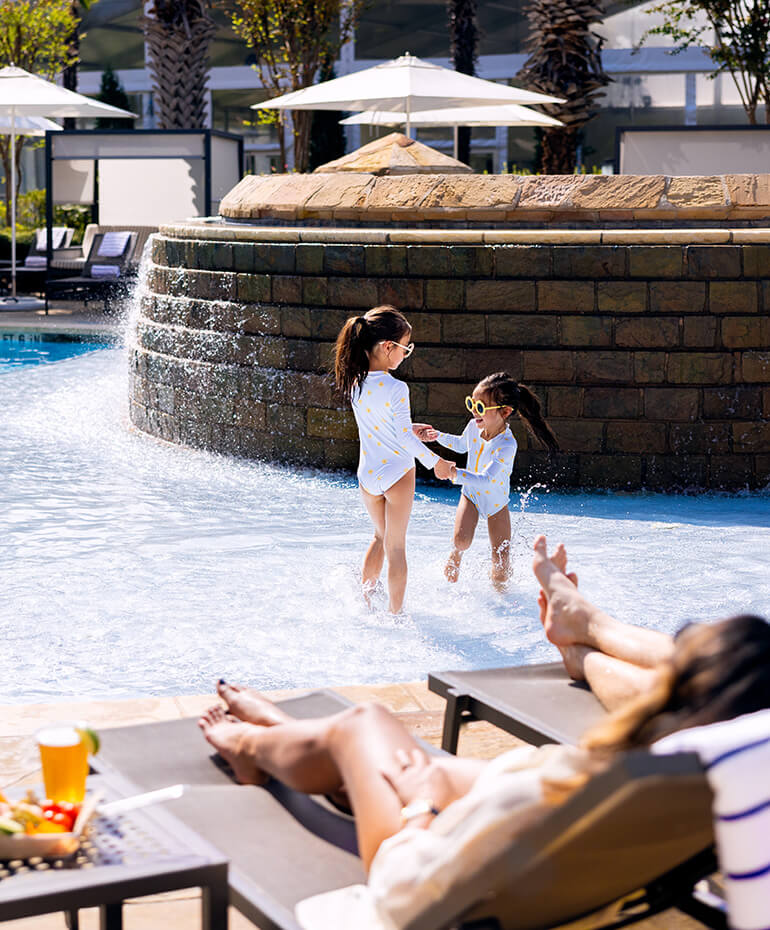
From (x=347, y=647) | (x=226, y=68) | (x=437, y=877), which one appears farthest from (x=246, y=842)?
(x=226, y=68)

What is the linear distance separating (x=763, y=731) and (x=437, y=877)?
532 mm

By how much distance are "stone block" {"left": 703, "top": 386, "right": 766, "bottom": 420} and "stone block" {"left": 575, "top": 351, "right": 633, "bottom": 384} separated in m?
0.54

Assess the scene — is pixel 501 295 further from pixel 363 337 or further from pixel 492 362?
pixel 363 337

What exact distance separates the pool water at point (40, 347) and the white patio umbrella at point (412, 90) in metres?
3.91

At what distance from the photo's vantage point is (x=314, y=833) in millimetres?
2705

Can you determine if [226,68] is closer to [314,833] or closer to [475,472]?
[475,472]

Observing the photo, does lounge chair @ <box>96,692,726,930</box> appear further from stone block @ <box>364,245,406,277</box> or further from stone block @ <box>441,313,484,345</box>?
stone block @ <box>364,245,406,277</box>

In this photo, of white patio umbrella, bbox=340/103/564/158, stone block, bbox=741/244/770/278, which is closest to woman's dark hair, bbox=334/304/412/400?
stone block, bbox=741/244/770/278

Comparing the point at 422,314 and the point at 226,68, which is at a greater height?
the point at 226,68

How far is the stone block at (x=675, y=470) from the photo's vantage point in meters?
8.74

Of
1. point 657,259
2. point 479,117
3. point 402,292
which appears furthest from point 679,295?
point 479,117

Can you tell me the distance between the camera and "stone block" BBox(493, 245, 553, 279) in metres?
8.55

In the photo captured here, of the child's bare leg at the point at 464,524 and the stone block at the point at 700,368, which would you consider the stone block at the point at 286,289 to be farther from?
the child's bare leg at the point at 464,524

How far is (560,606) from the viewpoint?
3.62 m
